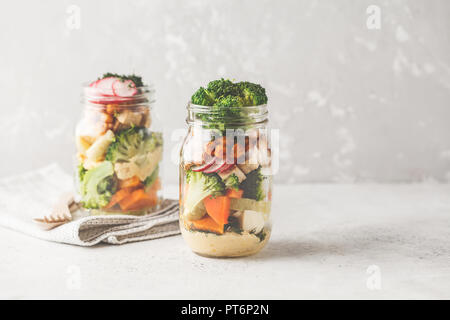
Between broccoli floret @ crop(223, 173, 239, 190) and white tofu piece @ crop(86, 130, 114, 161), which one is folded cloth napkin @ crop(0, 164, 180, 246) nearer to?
white tofu piece @ crop(86, 130, 114, 161)

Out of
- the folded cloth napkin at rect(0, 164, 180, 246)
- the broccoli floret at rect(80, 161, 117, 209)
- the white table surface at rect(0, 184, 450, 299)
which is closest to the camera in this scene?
the white table surface at rect(0, 184, 450, 299)

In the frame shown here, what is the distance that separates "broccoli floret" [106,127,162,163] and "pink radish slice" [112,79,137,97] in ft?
0.33

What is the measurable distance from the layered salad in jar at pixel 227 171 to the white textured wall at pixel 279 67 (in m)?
0.80

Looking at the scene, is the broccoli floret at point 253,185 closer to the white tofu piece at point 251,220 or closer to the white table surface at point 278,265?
the white tofu piece at point 251,220

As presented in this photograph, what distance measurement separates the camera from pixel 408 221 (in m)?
1.75

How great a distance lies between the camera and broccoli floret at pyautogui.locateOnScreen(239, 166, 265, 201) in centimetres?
135

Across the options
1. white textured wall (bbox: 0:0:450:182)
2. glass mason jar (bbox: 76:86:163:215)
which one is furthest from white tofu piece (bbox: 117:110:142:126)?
white textured wall (bbox: 0:0:450:182)

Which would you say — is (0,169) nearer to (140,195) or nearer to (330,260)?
(140,195)

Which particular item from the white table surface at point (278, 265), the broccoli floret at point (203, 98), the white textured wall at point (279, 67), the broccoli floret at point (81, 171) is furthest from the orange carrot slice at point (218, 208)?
the white textured wall at point (279, 67)

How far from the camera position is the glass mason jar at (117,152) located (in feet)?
5.32

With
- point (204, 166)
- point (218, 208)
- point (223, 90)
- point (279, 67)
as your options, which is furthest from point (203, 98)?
point (279, 67)

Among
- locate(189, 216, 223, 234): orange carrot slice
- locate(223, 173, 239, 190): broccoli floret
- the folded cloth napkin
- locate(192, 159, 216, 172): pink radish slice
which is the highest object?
locate(192, 159, 216, 172): pink radish slice

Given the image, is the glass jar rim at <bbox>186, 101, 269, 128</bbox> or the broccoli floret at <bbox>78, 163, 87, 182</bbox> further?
the broccoli floret at <bbox>78, 163, 87, 182</bbox>

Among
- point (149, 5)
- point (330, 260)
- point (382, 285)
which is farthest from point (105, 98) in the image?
point (382, 285)
